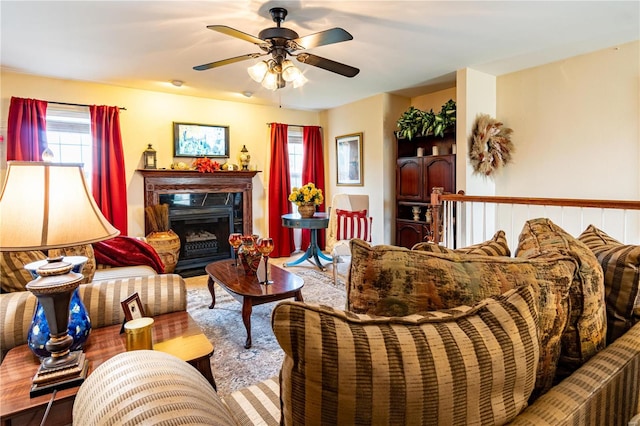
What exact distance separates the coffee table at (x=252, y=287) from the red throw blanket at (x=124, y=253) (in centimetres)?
54

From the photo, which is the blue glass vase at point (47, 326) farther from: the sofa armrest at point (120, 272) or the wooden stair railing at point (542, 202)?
the wooden stair railing at point (542, 202)

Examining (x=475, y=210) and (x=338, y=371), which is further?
(x=475, y=210)

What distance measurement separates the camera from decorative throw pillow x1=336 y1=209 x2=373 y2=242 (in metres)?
Answer: 4.39

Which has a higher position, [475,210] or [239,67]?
[239,67]

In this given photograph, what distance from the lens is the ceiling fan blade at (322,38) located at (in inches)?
84.0

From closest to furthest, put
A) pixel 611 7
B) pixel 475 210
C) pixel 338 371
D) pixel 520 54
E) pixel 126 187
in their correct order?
pixel 338 371
pixel 611 7
pixel 520 54
pixel 475 210
pixel 126 187

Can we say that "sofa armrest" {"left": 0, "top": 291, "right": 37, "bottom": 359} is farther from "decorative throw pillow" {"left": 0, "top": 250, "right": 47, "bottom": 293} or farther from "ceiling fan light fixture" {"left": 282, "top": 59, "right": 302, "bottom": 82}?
"ceiling fan light fixture" {"left": 282, "top": 59, "right": 302, "bottom": 82}

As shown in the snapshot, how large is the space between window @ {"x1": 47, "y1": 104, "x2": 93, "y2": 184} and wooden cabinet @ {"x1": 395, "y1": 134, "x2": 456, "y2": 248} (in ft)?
12.9

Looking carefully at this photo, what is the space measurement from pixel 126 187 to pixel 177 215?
0.70 m

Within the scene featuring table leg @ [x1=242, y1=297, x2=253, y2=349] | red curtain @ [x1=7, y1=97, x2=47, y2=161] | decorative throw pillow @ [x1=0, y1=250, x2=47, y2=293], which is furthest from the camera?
red curtain @ [x1=7, y1=97, x2=47, y2=161]

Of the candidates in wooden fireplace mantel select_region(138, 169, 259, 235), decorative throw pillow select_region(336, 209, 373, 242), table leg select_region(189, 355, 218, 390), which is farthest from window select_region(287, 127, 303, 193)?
table leg select_region(189, 355, 218, 390)

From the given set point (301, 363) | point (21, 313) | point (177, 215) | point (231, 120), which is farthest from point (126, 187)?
point (301, 363)

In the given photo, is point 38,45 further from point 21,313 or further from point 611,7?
point 611,7

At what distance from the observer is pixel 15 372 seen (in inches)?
A: 47.4
